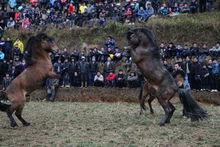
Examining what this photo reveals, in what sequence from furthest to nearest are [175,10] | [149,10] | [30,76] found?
1. [175,10]
2. [149,10]
3. [30,76]

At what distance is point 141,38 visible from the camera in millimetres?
17516

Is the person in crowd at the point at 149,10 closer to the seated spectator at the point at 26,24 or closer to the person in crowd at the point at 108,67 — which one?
the person in crowd at the point at 108,67

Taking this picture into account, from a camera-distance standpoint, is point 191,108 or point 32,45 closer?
point 191,108

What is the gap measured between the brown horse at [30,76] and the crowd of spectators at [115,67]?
35.9ft

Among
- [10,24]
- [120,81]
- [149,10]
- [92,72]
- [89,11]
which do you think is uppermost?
[149,10]

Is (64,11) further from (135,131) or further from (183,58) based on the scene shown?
(135,131)

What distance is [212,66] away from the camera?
2881 cm

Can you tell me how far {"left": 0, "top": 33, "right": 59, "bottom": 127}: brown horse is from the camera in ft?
56.1

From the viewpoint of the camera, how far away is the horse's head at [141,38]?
1750cm

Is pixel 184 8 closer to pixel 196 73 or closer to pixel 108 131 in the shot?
pixel 196 73

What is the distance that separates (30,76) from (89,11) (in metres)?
21.5

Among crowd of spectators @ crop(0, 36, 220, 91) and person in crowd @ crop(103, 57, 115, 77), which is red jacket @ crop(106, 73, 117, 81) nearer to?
crowd of spectators @ crop(0, 36, 220, 91)

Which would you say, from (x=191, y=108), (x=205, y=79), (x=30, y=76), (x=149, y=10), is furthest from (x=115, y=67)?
(x=30, y=76)

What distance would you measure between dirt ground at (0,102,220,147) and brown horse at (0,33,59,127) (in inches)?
24.1
